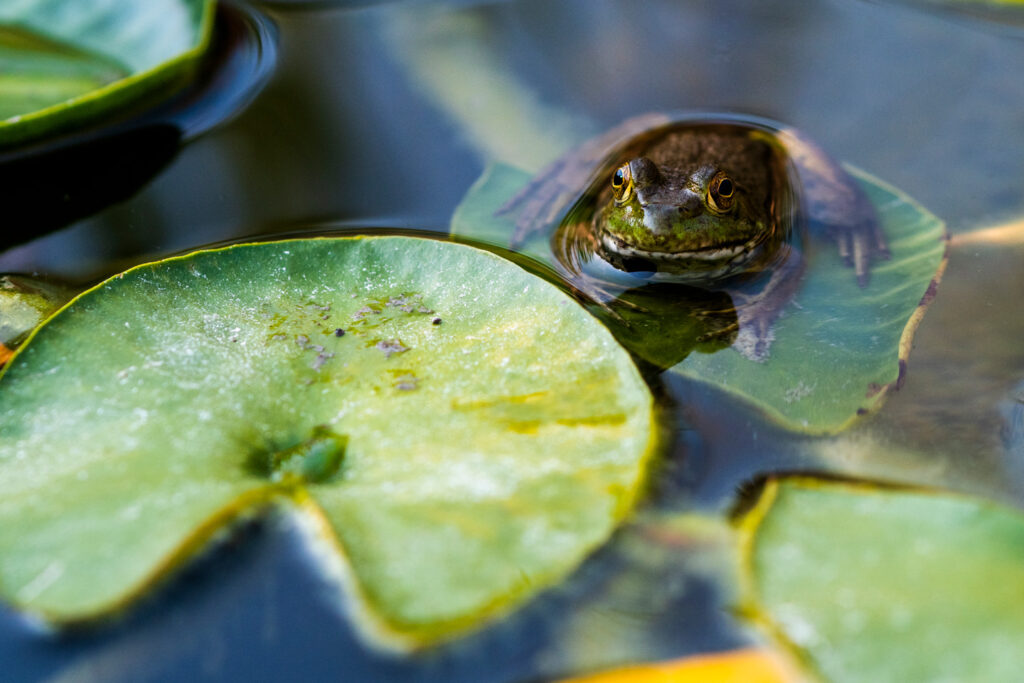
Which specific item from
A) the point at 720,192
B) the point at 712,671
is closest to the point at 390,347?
the point at 712,671

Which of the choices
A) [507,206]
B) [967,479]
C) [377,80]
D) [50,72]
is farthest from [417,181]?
[967,479]

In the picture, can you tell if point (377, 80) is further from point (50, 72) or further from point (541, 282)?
point (541, 282)

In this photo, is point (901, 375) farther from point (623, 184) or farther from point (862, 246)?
point (623, 184)

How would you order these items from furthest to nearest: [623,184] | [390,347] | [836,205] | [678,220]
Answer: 1. [836,205]
2. [623,184]
3. [678,220]
4. [390,347]

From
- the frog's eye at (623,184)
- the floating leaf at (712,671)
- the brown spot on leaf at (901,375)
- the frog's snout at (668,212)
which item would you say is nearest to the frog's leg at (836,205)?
the brown spot on leaf at (901,375)

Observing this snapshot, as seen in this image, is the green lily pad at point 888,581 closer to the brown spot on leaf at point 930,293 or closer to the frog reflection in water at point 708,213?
the frog reflection in water at point 708,213
